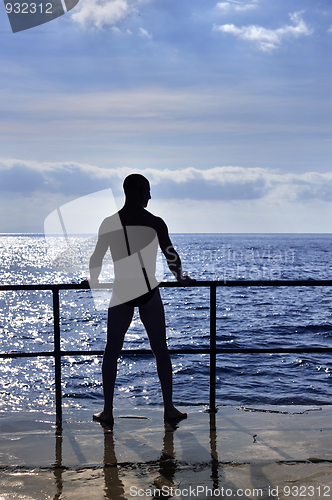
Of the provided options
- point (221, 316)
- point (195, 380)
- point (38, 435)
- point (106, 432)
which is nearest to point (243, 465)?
point (106, 432)

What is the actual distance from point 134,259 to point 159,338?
1.89 ft

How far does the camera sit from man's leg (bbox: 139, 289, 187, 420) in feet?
9.55

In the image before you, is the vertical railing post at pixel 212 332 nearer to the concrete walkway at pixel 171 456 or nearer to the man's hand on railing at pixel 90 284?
the concrete walkway at pixel 171 456

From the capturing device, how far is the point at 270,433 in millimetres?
2828

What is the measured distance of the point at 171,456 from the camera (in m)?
2.48

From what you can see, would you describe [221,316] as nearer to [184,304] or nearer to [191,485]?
[184,304]

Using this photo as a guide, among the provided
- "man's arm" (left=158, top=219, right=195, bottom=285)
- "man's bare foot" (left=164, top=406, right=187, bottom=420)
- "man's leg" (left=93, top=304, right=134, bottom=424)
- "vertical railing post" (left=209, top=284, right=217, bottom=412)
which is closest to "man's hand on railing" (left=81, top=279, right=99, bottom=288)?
"man's leg" (left=93, top=304, right=134, bottom=424)

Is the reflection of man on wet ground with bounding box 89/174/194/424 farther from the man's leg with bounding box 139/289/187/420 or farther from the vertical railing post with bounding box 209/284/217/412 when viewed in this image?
the vertical railing post with bounding box 209/284/217/412

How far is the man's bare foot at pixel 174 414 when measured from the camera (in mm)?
3070

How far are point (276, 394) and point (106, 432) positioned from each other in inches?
293

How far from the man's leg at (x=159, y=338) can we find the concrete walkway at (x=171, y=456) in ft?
0.41

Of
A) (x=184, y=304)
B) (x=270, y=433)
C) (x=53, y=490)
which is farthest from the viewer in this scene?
(x=184, y=304)

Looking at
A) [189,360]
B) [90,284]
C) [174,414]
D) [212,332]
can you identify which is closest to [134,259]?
[90,284]

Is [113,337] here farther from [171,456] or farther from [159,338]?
[171,456]
